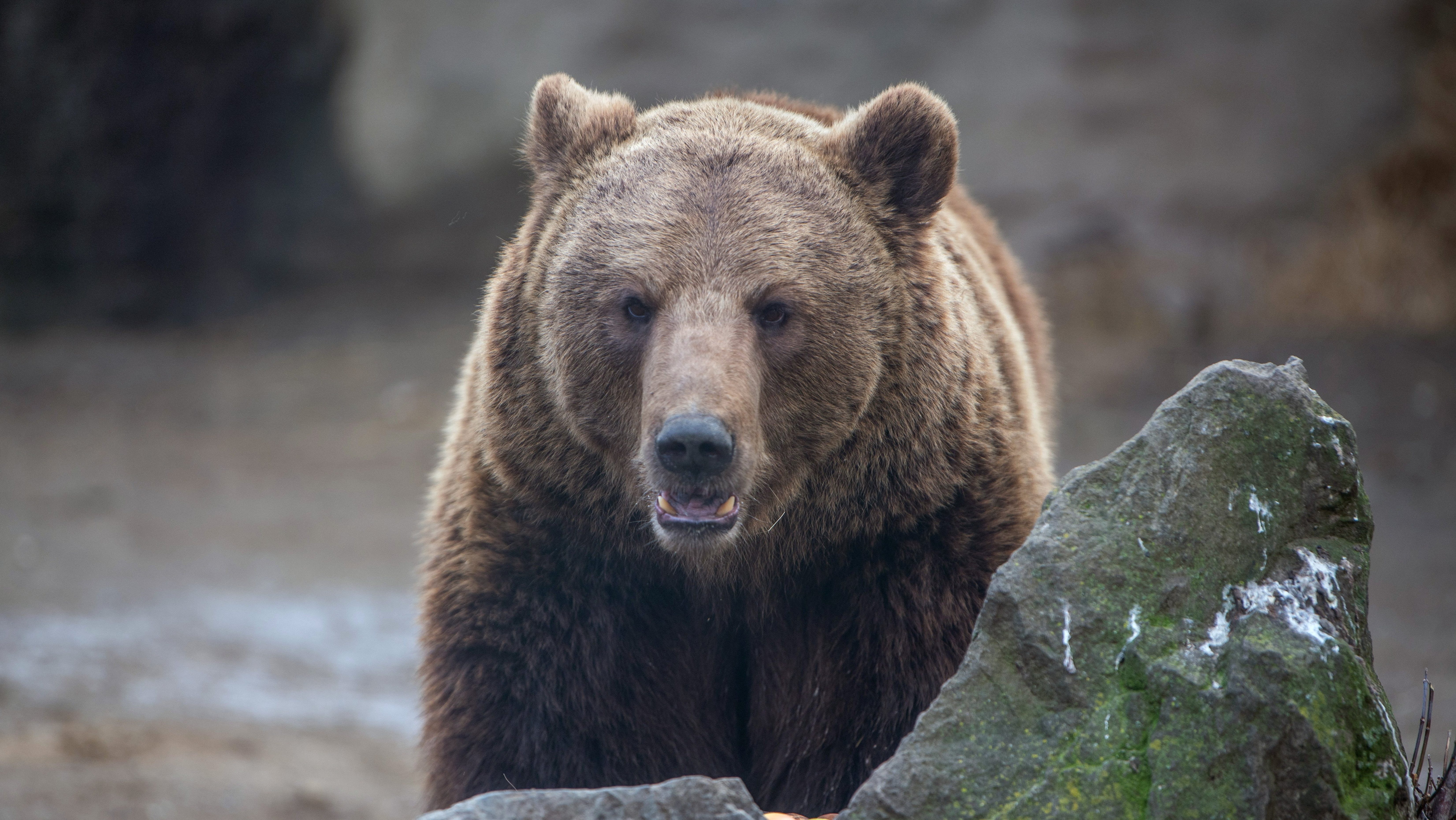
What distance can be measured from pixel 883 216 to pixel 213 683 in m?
4.87

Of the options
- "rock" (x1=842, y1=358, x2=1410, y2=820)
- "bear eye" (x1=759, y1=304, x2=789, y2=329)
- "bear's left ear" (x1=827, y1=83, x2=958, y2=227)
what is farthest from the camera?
"bear's left ear" (x1=827, y1=83, x2=958, y2=227)

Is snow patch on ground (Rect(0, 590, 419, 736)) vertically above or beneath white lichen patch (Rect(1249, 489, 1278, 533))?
above

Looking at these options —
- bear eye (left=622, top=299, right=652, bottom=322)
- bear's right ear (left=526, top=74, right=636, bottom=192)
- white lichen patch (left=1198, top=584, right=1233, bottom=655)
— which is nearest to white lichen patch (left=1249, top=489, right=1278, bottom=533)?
white lichen patch (left=1198, top=584, right=1233, bottom=655)

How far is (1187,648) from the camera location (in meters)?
2.60

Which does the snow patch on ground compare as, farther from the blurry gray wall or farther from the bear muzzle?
the blurry gray wall

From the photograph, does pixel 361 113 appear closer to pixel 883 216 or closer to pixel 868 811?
pixel 883 216

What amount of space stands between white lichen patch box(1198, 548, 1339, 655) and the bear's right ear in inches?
84.3

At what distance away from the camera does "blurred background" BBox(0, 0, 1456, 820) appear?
854cm

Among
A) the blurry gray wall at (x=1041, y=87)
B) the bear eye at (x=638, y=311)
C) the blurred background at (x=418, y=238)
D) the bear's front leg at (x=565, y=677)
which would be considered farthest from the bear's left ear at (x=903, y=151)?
the blurry gray wall at (x=1041, y=87)

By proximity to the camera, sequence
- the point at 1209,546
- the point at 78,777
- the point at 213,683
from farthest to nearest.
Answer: the point at 213,683 < the point at 78,777 < the point at 1209,546

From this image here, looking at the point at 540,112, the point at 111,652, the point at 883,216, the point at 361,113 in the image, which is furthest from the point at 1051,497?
the point at 361,113

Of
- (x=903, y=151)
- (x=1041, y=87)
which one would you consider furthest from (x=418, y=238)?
(x=903, y=151)

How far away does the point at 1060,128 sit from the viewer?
465 inches

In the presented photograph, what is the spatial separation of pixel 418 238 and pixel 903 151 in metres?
10.4
